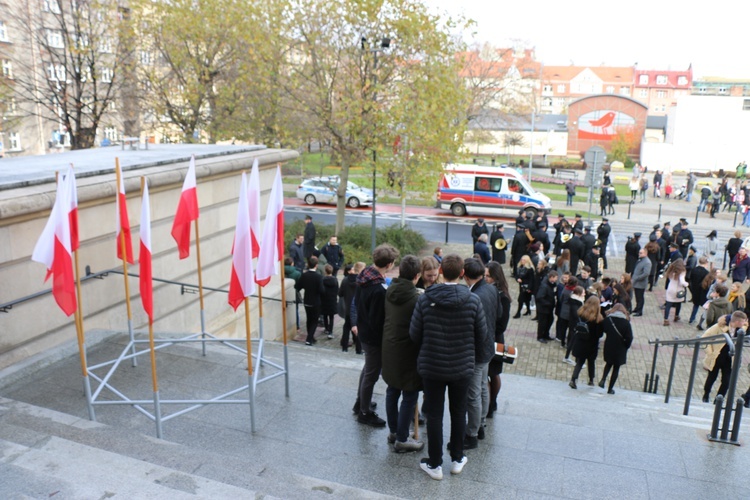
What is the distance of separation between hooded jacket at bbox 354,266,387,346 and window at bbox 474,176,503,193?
24.8 meters

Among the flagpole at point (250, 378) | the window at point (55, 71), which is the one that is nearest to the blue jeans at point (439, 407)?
the flagpole at point (250, 378)

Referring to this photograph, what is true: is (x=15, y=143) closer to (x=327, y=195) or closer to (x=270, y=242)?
(x=327, y=195)

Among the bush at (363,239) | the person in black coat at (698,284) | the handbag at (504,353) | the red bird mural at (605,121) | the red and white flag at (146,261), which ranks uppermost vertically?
the red bird mural at (605,121)

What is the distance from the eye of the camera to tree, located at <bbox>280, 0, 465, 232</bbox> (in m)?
18.5

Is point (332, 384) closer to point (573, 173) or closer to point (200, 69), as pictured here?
point (200, 69)

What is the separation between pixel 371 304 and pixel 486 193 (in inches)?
982

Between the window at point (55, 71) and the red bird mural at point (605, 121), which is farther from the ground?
the window at point (55, 71)

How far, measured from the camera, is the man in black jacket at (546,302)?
1223 centimetres

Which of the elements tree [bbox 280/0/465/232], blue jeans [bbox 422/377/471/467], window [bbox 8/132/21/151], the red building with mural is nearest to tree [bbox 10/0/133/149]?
tree [bbox 280/0/465/232]

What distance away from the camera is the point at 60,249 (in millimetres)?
5090

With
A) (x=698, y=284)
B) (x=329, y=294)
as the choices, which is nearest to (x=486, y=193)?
(x=698, y=284)

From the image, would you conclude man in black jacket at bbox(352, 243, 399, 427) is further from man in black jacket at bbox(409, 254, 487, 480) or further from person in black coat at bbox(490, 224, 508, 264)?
person in black coat at bbox(490, 224, 508, 264)

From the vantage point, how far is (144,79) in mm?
22938

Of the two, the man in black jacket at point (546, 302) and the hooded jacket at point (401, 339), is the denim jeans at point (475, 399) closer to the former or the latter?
the hooded jacket at point (401, 339)
